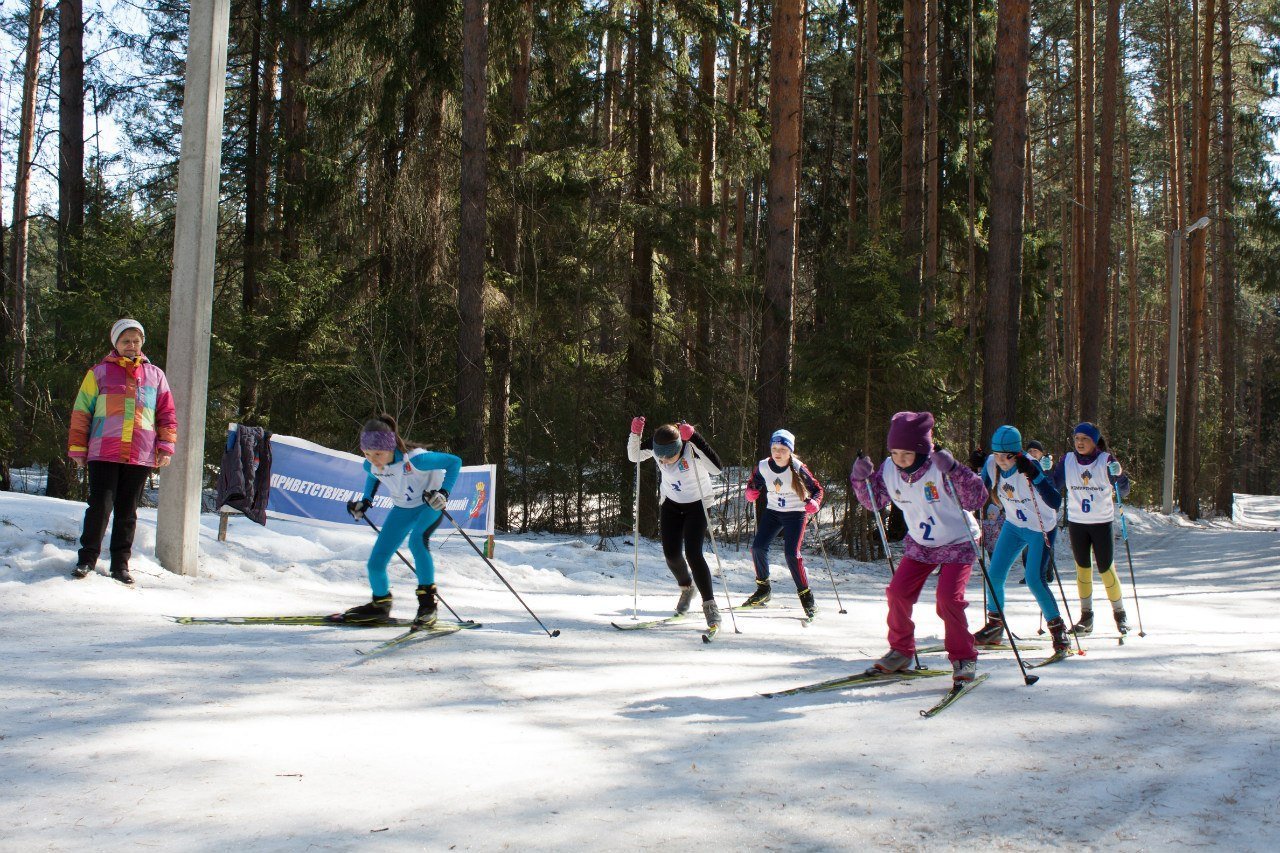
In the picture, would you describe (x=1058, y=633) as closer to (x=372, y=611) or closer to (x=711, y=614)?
(x=711, y=614)

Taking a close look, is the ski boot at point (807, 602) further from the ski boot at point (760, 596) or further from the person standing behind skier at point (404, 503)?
the person standing behind skier at point (404, 503)

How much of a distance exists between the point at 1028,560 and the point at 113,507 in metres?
7.76

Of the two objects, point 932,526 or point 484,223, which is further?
point 484,223

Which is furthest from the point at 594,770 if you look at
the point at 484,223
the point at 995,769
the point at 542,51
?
the point at 542,51

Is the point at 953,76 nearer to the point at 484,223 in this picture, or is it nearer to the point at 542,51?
the point at 542,51

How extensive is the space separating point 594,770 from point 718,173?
55.2ft

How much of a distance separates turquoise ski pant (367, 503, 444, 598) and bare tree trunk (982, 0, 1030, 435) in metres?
13.2

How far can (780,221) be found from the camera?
17266 mm

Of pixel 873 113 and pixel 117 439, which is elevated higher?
pixel 873 113

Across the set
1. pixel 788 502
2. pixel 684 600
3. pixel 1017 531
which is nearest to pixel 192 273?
pixel 684 600

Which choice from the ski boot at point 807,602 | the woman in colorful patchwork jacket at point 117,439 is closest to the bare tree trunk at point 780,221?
the ski boot at point 807,602

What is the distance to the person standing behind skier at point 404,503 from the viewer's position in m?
8.01

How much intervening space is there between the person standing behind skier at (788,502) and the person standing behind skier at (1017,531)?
201 cm

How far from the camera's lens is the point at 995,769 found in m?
4.79
